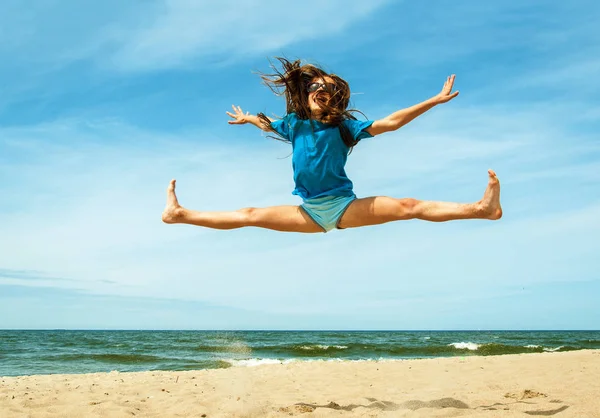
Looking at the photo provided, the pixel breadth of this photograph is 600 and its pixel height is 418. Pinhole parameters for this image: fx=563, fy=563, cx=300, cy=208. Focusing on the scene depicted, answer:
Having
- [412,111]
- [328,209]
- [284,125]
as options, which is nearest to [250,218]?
[328,209]

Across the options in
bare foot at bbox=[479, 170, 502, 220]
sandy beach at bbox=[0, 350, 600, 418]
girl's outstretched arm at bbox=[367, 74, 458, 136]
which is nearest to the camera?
bare foot at bbox=[479, 170, 502, 220]

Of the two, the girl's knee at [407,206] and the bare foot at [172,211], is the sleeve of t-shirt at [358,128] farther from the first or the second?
the bare foot at [172,211]

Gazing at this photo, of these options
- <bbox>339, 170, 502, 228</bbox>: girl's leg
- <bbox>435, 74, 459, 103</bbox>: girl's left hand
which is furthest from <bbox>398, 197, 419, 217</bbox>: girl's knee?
<bbox>435, 74, 459, 103</bbox>: girl's left hand

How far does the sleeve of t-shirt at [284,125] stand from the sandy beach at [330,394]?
9.78 ft

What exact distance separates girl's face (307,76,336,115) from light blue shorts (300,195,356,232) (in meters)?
0.87

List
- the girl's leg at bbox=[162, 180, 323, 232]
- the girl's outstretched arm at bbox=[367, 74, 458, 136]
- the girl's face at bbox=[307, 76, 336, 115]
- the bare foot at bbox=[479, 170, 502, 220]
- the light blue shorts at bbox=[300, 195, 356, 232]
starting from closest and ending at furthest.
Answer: the bare foot at bbox=[479, 170, 502, 220] → the girl's outstretched arm at bbox=[367, 74, 458, 136] → the light blue shorts at bbox=[300, 195, 356, 232] → the girl's leg at bbox=[162, 180, 323, 232] → the girl's face at bbox=[307, 76, 336, 115]

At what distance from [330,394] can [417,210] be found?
3942 mm

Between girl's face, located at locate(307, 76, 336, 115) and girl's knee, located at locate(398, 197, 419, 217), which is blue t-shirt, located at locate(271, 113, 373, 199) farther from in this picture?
girl's knee, located at locate(398, 197, 419, 217)

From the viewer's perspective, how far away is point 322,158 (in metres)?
5.19

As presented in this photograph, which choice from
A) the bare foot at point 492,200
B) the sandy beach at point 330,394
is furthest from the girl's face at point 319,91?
the sandy beach at point 330,394

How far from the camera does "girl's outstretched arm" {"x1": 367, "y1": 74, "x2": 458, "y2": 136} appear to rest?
491 centimetres

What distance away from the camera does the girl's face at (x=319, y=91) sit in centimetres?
544

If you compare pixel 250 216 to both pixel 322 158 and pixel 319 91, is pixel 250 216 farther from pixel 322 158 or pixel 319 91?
pixel 319 91

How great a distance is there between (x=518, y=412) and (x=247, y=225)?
3317 mm
